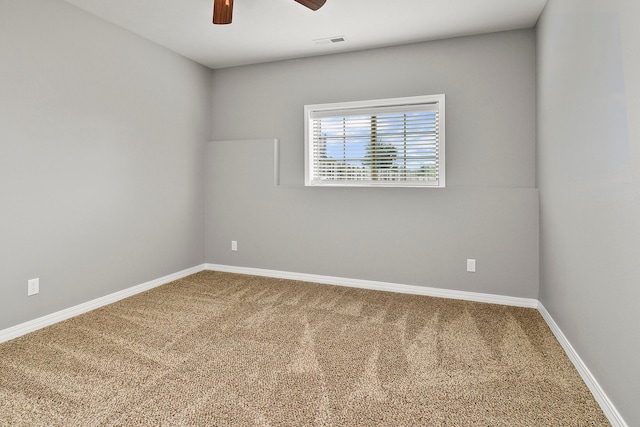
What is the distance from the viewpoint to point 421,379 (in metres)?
1.91

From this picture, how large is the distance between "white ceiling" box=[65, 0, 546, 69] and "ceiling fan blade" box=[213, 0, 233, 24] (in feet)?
1.41

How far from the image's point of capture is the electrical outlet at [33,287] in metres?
2.52

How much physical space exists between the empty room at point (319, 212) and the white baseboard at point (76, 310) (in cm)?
1

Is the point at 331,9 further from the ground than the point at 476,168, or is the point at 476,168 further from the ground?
the point at 331,9

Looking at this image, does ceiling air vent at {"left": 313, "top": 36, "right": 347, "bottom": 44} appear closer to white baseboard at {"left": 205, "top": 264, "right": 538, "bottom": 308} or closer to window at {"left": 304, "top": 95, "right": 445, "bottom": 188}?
window at {"left": 304, "top": 95, "right": 445, "bottom": 188}

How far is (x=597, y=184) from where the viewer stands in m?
1.76

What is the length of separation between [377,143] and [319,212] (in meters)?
0.97

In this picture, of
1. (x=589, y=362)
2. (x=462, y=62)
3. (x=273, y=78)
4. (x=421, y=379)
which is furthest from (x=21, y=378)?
(x=462, y=62)

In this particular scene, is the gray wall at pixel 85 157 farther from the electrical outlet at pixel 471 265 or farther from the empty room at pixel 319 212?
the electrical outlet at pixel 471 265

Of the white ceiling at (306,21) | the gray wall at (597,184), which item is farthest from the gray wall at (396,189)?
the gray wall at (597,184)

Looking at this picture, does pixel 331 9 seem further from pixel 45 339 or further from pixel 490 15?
pixel 45 339

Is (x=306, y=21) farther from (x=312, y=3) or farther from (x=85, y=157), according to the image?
(x=85, y=157)

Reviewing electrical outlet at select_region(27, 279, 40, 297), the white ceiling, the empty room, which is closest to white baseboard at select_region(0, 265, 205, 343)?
the empty room

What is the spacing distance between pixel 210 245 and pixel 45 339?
6.83ft
